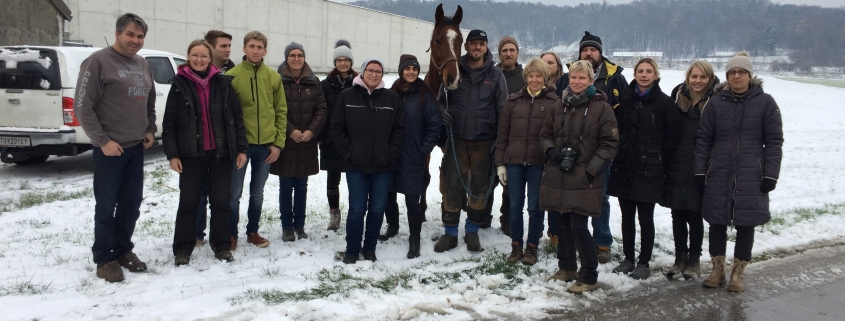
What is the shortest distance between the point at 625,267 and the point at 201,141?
384 centimetres

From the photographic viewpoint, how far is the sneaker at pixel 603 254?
529cm

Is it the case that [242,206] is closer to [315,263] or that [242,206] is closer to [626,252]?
[315,263]

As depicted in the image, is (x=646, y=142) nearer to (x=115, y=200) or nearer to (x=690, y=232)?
(x=690, y=232)

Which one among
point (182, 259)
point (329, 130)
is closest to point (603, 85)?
point (329, 130)

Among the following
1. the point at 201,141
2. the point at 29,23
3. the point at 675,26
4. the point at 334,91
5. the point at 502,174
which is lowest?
the point at 502,174

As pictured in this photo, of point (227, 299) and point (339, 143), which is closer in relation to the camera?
point (227, 299)

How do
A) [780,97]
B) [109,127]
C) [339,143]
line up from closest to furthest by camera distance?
[109,127] → [339,143] → [780,97]

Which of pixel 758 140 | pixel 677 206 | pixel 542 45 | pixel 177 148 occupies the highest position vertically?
pixel 542 45

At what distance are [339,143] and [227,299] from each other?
160 centimetres

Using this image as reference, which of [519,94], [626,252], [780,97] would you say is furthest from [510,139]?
[780,97]

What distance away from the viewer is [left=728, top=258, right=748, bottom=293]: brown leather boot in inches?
178

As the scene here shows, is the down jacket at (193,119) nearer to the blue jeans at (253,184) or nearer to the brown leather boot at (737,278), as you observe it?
the blue jeans at (253,184)

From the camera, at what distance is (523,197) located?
17.0 ft

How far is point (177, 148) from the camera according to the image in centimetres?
454
